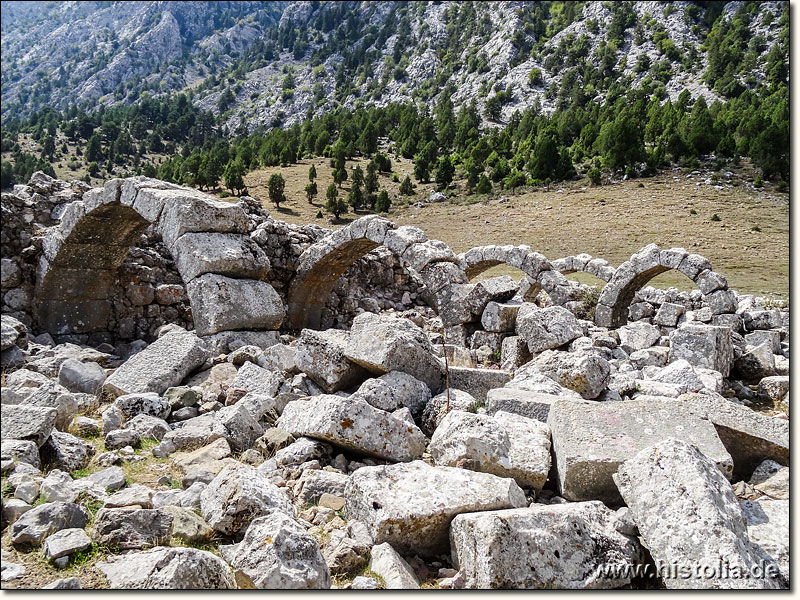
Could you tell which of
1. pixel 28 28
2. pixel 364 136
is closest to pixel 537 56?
pixel 364 136

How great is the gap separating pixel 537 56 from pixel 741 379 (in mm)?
89216

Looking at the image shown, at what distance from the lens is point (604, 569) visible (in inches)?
112

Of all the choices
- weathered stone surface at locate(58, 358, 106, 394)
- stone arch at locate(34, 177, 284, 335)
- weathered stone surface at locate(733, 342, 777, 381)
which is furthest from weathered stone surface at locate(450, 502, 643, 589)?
weathered stone surface at locate(733, 342, 777, 381)

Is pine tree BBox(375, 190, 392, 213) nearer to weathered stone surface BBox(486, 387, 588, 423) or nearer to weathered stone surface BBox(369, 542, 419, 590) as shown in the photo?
weathered stone surface BBox(486, 387, 588, 423)

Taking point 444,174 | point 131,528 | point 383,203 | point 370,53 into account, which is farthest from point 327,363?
point 370,53

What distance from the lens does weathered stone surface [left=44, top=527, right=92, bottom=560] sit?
2.84 metres

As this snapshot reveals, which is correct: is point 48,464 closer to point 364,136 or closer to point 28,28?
point 364,136

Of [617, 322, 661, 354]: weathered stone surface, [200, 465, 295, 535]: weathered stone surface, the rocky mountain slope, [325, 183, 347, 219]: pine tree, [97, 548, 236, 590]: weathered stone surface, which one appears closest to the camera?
[97, 548, 236, 590]: weathered stone surface

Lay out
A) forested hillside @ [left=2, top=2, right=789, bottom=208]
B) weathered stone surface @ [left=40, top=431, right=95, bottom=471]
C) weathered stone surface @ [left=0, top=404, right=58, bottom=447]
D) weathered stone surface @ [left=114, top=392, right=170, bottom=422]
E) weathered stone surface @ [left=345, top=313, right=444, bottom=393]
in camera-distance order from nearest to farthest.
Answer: weathered stone surface @ [left=0, top=404, right=58, bottom=447]
weathered stone surface @ [left=40, top=431, right=95, bottom=471]
weathered stone surface @ [left=114, top=392, right=170, bottom=422]
weathered stone surface @ [left=345, top=313, right=444, bottom=393]
forested hillside @ [left=2, top=2, right=789, bottom=208]

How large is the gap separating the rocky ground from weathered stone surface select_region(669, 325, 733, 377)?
40.1 inches

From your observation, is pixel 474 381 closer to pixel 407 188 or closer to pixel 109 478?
pixel 109 478

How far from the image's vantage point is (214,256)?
24.8 ft

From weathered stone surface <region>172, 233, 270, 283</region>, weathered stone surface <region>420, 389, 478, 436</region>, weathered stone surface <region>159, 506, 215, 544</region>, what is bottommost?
weathered stone surface <region>420, 389, 478, 436</region>

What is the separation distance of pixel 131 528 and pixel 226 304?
182 inches
